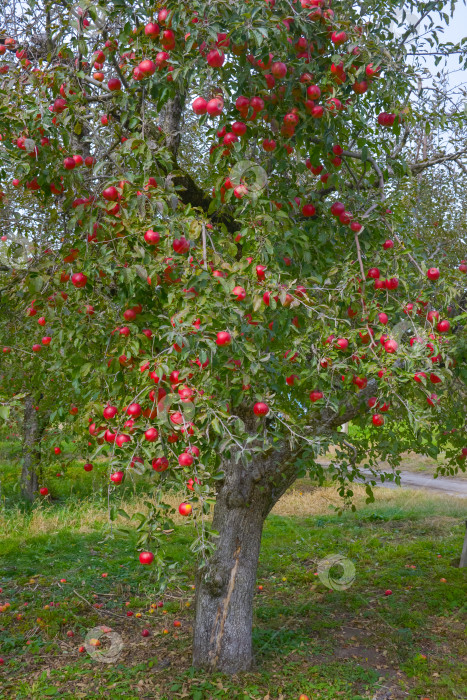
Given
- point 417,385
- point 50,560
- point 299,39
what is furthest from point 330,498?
point 299,39

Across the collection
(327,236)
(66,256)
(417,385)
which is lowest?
(417,385)

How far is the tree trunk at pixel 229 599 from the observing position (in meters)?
4.52

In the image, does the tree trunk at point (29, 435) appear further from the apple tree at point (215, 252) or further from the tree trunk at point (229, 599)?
the apple tree at point (215, 252)

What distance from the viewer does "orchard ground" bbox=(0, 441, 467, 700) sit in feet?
14.3

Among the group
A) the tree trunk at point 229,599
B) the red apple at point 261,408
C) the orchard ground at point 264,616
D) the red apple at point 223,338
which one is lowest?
the orchard ground at point 264,616

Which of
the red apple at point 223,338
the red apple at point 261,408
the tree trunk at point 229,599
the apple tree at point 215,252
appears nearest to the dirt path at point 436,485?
the tree trunk at point 229,599

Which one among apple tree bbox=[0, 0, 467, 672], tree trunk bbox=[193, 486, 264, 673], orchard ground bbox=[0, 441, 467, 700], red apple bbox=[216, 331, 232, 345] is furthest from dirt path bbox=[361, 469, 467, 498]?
red apple bbox=[216, 331, 232, 345]

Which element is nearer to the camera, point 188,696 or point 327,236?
point 327,236

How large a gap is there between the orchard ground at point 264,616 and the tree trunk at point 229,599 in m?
0.16

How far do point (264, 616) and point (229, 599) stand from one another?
1.29m

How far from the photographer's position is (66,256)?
10.1 feet

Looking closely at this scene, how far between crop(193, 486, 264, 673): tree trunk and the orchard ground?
0.16 m

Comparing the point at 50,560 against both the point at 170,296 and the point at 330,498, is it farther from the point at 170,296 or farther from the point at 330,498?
the point at 330,498

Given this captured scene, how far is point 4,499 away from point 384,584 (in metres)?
7.02
